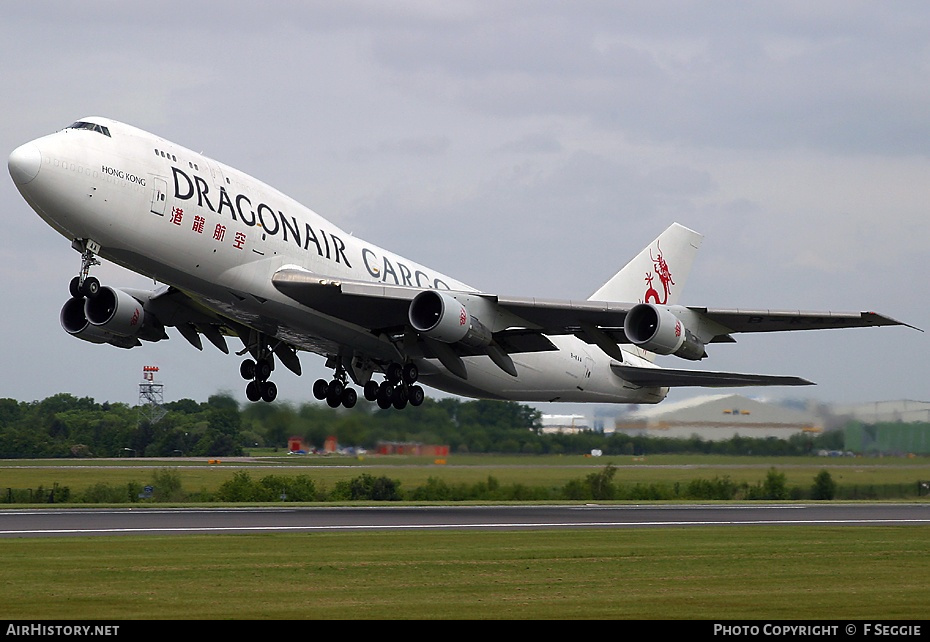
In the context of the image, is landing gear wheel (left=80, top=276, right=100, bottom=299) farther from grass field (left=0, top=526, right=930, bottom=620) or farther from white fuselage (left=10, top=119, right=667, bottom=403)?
grass field (left=0, top=526, right=930, bottom=620)

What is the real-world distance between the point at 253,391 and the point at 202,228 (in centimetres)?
949

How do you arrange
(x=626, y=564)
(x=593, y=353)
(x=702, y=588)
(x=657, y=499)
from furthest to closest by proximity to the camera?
1. (x=657, y=499)
2. (x=593, y=353)
3. (x=626, y=564)
4. (x=702, y=588)

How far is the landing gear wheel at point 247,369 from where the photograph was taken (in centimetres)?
3634

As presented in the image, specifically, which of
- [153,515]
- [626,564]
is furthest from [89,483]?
[626,564]

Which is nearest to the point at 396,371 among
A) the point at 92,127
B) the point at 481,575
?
the point at 92,127

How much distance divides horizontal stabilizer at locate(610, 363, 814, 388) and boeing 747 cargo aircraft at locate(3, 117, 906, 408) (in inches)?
2.2

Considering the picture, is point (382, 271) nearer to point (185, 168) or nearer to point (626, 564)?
point (185, 168)

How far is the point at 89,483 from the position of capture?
4556 cm

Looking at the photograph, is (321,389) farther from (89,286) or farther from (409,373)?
(89,286)

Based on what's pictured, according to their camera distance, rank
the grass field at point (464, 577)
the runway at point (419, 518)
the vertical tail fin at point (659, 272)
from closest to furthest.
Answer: the grass field at point (464, 577) → the runway at point (419, 518) → the vertical tail fin at point (659, 272)

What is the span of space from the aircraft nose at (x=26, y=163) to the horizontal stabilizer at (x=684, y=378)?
21.3 m

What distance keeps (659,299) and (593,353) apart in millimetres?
4708

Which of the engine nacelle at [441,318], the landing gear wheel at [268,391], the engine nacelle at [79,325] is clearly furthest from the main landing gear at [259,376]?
the engine nacelle at [441,318]

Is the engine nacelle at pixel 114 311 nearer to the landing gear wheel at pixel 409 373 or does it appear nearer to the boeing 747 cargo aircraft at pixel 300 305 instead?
the boeing 747 cargo aircraft at pixel 300 305
